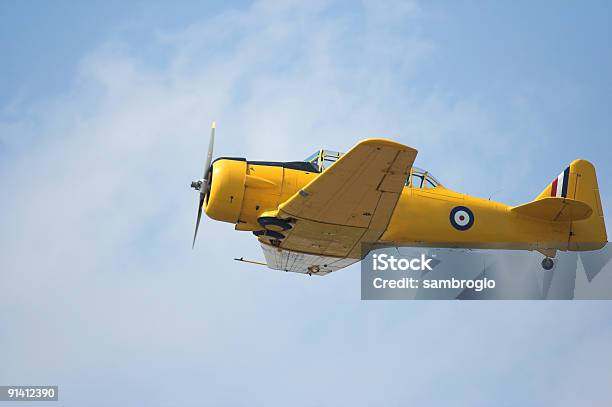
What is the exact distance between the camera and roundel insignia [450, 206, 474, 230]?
20.5 metres

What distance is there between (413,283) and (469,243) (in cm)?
163

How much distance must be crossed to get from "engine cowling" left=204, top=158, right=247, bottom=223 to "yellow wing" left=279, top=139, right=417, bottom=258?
115 centimetres

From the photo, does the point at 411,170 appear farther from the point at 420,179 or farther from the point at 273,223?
the point at 273,223

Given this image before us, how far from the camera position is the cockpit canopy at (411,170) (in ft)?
66.3

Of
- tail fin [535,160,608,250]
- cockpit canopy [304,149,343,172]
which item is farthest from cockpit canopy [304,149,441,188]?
tail fin [535,160,608,250]

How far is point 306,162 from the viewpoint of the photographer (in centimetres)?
2033

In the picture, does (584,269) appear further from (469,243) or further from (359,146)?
(359,146)

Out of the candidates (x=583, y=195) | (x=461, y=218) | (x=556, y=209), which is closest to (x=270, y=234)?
(x=461, y=218)

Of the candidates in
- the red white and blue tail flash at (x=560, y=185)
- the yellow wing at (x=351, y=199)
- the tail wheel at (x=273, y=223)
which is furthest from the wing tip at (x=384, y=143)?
the red white and blue tail flash at (x=560, y=185)

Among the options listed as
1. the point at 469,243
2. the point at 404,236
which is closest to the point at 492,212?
the point at 469,243

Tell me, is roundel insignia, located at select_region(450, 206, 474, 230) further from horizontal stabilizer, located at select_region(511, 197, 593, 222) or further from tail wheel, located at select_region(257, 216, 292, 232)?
tail wheel, located at select_region(257, 216, 292, 232)

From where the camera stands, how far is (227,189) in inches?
765

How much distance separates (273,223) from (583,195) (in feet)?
25.8

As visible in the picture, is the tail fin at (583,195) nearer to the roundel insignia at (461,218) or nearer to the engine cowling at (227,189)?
the roundel insignia at (461,218)
